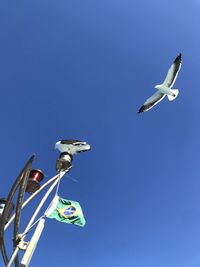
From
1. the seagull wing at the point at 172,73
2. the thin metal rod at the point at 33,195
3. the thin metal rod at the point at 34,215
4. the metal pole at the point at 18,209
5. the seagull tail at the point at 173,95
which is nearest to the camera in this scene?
the thin metal rod at the point at 34,215

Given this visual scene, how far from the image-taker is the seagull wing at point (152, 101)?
20.1 metres

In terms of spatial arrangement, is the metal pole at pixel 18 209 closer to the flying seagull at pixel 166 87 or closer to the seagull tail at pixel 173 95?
the seagull tail at pixel 173 95

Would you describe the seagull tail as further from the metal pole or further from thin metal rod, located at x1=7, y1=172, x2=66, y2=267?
the metal pole

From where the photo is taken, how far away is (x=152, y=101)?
20.8 metres

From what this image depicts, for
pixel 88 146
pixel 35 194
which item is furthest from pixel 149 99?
pixel 35 194

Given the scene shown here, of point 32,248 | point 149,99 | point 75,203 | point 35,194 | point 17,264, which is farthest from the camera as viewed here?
point 149,99

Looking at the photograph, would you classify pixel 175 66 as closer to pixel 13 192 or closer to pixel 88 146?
pixel 88 146

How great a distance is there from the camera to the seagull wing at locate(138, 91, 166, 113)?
20.1 meters

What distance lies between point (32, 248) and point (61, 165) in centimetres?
219

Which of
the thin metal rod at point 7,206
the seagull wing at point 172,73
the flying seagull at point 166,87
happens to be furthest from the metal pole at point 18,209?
the seagull wing at point 172,73

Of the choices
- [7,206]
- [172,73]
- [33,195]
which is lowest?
[7,206]

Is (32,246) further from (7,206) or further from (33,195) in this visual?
(33,195)

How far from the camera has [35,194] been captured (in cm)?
757

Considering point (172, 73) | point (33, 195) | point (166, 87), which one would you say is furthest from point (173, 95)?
point (33, 195)
